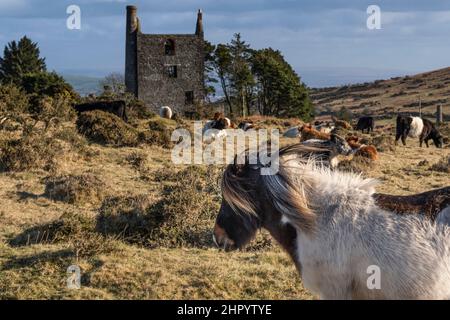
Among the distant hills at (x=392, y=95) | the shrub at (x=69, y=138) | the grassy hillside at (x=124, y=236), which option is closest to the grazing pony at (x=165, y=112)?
the distant hills at (x=392, y=95)

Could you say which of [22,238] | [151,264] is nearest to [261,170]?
[151,264]

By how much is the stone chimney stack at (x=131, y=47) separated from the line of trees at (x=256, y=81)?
6851mm

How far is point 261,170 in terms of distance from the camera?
3844mm

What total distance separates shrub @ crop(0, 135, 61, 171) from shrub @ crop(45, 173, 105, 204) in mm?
1929

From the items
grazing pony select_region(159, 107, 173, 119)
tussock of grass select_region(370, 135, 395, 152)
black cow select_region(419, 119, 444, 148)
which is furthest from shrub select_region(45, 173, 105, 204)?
grazing pony select_region(159, 107, 173, 119)

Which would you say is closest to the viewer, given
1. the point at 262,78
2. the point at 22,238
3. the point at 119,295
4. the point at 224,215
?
the point at 224,215

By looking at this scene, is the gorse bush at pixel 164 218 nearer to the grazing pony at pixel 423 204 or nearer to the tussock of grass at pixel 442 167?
the grazing pony at pixel 423 204

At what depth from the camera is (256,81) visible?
49.6 metres

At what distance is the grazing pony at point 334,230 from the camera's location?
11.0ft

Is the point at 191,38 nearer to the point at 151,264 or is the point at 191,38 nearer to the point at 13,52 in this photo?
the point at 13,52

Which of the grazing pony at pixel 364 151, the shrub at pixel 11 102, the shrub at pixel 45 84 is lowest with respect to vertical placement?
the grazing pony at pixel 364 151

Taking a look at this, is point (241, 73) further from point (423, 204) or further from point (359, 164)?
point (423, 204)

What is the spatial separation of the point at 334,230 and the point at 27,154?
440 inches
